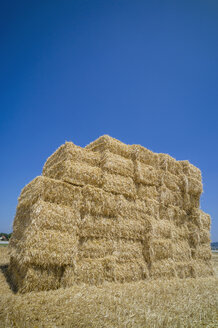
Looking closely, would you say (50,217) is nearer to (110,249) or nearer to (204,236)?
(110,249)

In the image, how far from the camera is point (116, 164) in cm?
816

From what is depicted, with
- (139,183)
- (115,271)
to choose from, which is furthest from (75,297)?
(139,183)

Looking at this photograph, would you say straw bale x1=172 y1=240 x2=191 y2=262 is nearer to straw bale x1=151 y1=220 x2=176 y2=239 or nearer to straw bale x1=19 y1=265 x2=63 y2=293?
straw bale x1=151 y1=220 x2=176 y2=239

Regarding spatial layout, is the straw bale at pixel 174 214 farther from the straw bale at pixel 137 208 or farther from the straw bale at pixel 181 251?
the straw bale at pixel 181 251

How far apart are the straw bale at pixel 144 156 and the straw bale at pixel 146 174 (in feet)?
0.76

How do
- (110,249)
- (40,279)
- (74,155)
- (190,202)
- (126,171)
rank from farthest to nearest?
(190,202), (126,171), (74,155), (110,249), (40,279)

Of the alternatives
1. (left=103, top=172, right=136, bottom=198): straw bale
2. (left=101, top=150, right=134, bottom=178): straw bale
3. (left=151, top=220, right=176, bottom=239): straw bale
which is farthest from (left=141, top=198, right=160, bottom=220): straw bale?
(left=101, top=150, right=134, bottom=178): straw bale

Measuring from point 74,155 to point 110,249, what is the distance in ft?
10.8

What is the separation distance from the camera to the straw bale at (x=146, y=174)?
866 cm

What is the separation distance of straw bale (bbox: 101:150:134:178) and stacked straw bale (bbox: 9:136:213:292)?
0.04 metres

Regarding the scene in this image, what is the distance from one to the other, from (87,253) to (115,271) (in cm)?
106

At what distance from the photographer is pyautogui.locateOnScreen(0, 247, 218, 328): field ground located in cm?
382

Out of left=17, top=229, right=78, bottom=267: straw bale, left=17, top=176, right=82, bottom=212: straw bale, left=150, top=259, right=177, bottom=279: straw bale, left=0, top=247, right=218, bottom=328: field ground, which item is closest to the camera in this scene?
left=0, top=247, right=218, bottom=328: field ground

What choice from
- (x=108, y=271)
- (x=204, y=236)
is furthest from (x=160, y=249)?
(x=204, y=236)
